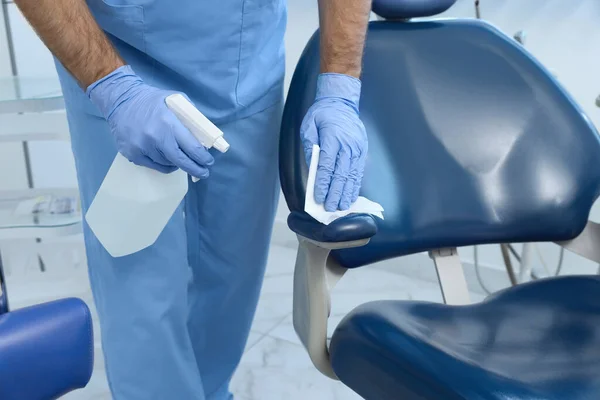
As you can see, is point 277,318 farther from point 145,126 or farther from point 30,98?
point 145,126

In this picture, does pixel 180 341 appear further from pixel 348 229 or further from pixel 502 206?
pixel 502 206

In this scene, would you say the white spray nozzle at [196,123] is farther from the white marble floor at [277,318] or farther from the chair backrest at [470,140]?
the white marble floor at [277,318]

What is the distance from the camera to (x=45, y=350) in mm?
562

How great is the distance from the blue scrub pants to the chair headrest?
0.25 m

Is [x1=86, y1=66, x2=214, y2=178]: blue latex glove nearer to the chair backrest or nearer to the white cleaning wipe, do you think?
the white cleaning wipe

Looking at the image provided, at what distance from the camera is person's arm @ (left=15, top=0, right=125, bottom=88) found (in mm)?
826

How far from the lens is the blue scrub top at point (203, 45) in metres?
0.92

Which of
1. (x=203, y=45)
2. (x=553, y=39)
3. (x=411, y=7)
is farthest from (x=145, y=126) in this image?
(x=553, y=39)

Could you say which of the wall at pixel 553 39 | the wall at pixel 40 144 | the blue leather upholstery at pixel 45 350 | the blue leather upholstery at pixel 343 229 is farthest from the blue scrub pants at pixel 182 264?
the wall at pixel 40 144

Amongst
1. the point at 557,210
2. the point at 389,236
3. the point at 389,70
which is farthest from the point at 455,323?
the point at 389,70

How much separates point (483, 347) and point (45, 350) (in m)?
0.57

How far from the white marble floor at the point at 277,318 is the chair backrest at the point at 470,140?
0.65m

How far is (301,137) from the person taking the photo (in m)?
0.95

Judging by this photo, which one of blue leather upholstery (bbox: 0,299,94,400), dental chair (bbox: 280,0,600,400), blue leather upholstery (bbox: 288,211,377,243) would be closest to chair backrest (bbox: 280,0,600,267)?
dental chair (bbox: 280,0,600,400)
